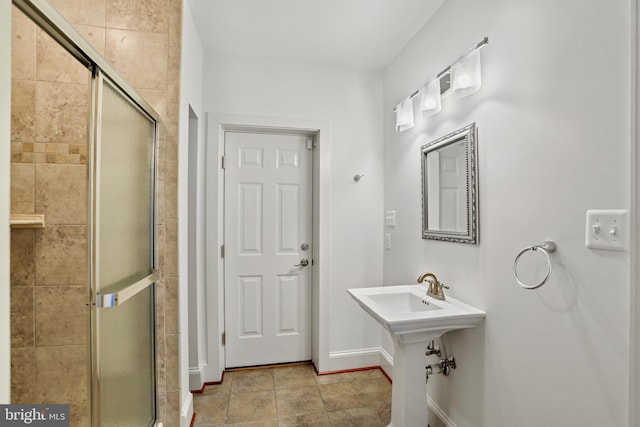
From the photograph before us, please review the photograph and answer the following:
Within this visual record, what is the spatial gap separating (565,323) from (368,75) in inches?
86.4

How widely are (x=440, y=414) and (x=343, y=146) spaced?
76.5 inches

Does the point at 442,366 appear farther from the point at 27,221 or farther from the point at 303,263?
the point at 27,221

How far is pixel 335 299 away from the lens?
246 centimetres

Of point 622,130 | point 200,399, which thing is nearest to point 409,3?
point 622,130

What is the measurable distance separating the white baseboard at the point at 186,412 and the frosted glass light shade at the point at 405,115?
87.2 inches

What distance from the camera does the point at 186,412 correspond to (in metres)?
1.76

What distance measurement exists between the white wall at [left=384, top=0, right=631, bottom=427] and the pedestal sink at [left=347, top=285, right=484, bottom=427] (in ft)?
0.42

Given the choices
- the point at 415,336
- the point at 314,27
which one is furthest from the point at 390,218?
the point at 314,27

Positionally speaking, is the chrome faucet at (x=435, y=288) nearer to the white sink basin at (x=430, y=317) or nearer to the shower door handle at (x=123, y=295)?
the white sink basin at (x=430, y=317)

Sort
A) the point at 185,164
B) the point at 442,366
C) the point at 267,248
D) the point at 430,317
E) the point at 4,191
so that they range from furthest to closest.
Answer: the point at 267,248 → the point at 185,164 → the point at 442,366 → the point at 430,317 → the point at 4,191

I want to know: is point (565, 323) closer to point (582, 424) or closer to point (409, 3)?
point (582, 424)

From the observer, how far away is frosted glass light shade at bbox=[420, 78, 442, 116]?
1.71 metres

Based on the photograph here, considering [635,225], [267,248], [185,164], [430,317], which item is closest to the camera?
[635,225]

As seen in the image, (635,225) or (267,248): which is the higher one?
(635,225)
